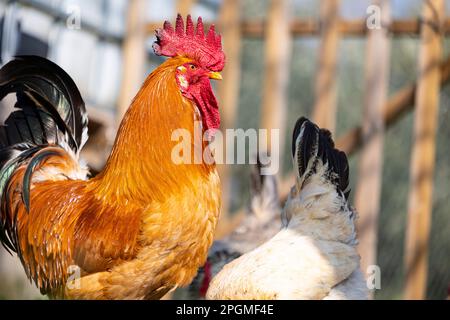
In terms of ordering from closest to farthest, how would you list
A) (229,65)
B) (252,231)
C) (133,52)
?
(252,231) < (229,65) < (133,52)

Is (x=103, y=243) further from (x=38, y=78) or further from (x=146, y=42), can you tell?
(x=146, y=42)

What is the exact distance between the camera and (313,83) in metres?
6.01

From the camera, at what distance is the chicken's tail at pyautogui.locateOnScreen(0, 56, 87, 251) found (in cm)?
352

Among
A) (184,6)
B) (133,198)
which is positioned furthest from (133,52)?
(133,198)

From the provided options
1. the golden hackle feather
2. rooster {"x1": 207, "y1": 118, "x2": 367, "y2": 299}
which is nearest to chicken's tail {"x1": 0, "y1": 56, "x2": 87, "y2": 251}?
the golden hackle feather

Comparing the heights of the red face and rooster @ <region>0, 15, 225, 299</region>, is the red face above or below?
above

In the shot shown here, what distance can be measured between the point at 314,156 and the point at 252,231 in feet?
4.15

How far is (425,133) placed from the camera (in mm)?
5191

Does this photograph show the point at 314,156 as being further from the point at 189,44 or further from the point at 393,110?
the point at 393,110

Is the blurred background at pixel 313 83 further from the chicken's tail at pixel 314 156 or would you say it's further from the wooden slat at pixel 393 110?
the chicken's tail at pixel 314 156

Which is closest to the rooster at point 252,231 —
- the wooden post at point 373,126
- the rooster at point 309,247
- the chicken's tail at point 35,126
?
the wooden post at point 373,126

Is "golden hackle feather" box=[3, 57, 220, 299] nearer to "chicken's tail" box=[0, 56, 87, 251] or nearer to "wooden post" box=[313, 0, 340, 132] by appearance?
"chicken's tail" box=[0, 56, 87, 251]

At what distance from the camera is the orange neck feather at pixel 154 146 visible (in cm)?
311

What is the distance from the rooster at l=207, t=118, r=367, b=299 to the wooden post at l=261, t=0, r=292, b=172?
1.94m
